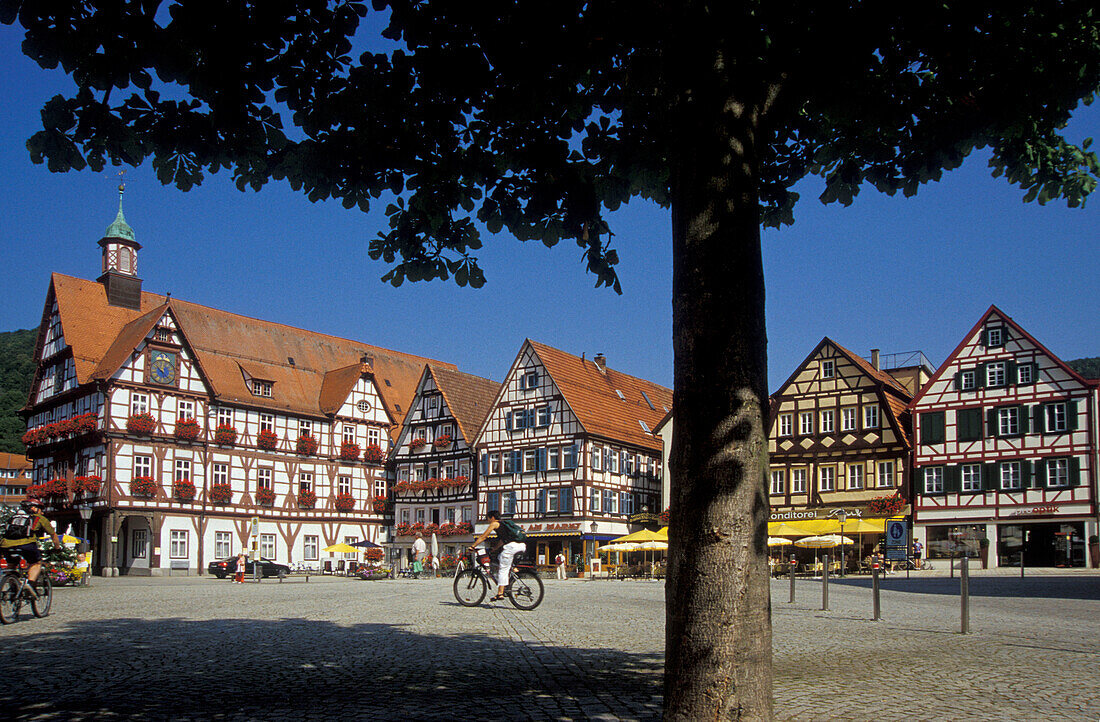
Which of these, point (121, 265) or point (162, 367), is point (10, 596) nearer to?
point (162, 367)

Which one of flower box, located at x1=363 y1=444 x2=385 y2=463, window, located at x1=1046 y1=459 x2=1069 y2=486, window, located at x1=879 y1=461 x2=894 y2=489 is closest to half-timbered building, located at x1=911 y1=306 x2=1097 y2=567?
window, located at x1=1046 y1=459 x2=1069 y2=486

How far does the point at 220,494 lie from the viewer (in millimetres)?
53719

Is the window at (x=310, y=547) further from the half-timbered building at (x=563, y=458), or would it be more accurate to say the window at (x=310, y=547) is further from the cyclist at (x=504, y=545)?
the cyclist at (x=504, y=545)

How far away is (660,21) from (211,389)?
52096mm

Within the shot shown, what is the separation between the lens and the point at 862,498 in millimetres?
47688

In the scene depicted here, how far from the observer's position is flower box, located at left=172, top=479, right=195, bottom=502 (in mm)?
51750

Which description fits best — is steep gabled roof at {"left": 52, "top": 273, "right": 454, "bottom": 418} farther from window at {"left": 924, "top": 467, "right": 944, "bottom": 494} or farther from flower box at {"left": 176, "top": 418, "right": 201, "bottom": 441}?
window at {"left": 924, "top": 467, "right": 944, "bottom": 494}

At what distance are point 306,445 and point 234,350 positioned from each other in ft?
23.1

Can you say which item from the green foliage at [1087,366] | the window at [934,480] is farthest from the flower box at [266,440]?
the green foliage at [1087,366]

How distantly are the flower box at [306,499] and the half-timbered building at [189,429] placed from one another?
6 centimetres

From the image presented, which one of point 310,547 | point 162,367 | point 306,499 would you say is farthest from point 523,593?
point 310,547

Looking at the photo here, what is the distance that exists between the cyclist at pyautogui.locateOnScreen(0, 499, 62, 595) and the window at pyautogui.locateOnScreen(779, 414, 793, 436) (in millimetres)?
41162

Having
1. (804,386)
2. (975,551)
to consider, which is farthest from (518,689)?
(804,386)

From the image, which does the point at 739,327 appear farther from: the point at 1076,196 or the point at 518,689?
the point at 1076,196
